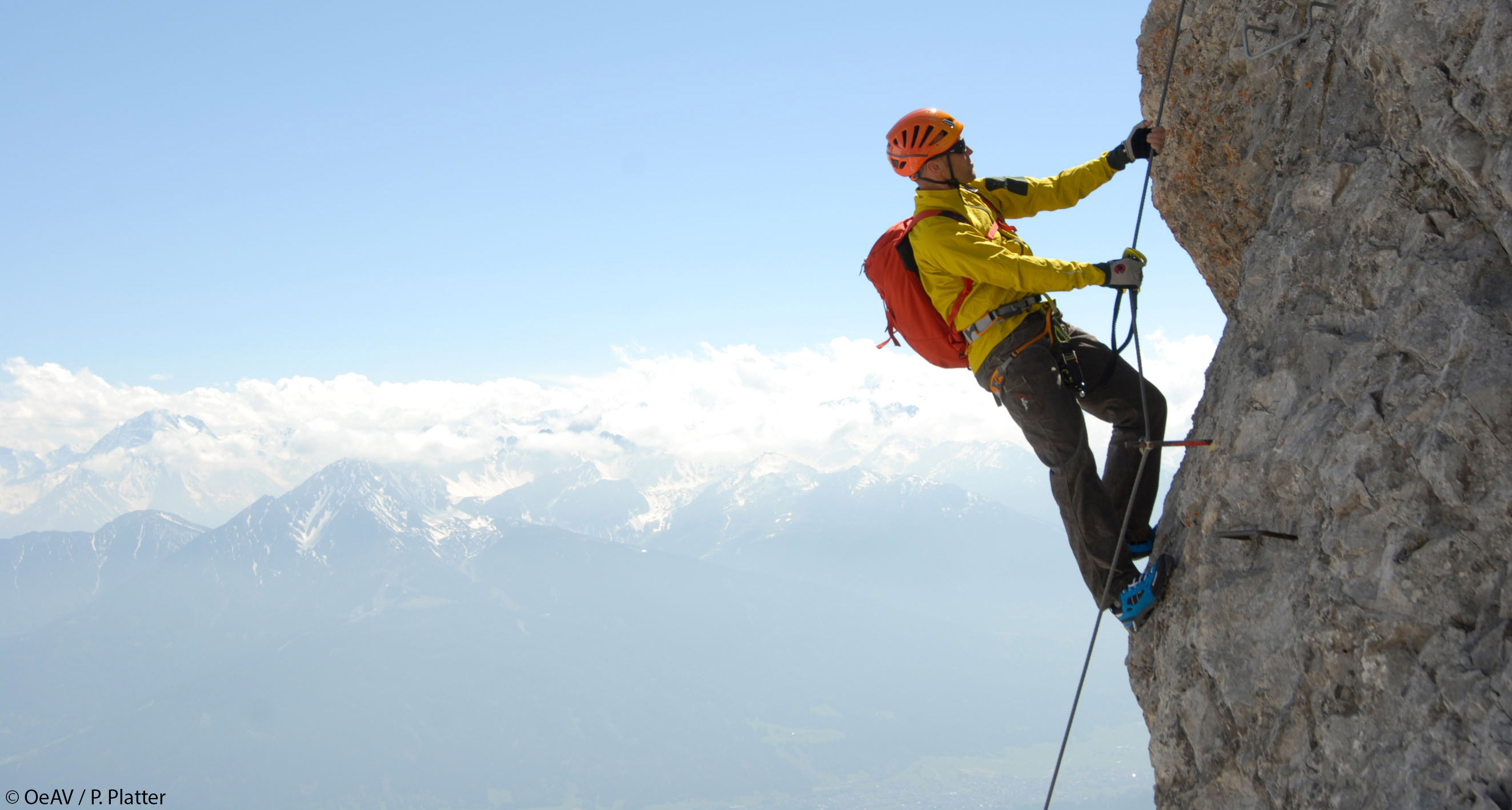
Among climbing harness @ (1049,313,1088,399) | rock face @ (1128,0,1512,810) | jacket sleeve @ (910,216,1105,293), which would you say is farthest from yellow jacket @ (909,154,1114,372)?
rock face @ (1128,0,1512,810)

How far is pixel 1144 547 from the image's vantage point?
20.3 ft

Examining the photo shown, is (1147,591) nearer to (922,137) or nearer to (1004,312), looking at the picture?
(1004,312)

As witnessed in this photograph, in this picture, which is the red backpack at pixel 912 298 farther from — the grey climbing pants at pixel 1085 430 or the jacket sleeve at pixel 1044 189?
the jacket sleeve at pixel 1044 189

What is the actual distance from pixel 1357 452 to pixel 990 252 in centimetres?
229

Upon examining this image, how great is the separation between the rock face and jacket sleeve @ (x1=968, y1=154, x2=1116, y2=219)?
1.04 metres

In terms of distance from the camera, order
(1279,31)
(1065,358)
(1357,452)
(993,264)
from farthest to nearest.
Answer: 1. (1065,358)
2. (1279,31)
3. (993,264)
4. (1357,452)

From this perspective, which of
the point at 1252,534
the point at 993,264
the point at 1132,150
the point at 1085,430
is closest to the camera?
the point at 1252,534

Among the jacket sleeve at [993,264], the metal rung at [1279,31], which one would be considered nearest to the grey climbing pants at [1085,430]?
the jacket sleeve at [993,264]

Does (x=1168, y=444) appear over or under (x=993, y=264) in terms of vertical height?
under

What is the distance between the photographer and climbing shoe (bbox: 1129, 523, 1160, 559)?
20.2 ft

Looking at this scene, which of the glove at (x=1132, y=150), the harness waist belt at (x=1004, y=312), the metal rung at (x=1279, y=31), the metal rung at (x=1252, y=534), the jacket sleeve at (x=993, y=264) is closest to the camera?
the metal rung at (x=1252, y=534)

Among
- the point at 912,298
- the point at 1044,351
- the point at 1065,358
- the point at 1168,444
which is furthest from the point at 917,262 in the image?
the point at 1168,444

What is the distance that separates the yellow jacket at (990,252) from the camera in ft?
18.1

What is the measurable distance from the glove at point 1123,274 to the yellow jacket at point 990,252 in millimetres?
73
